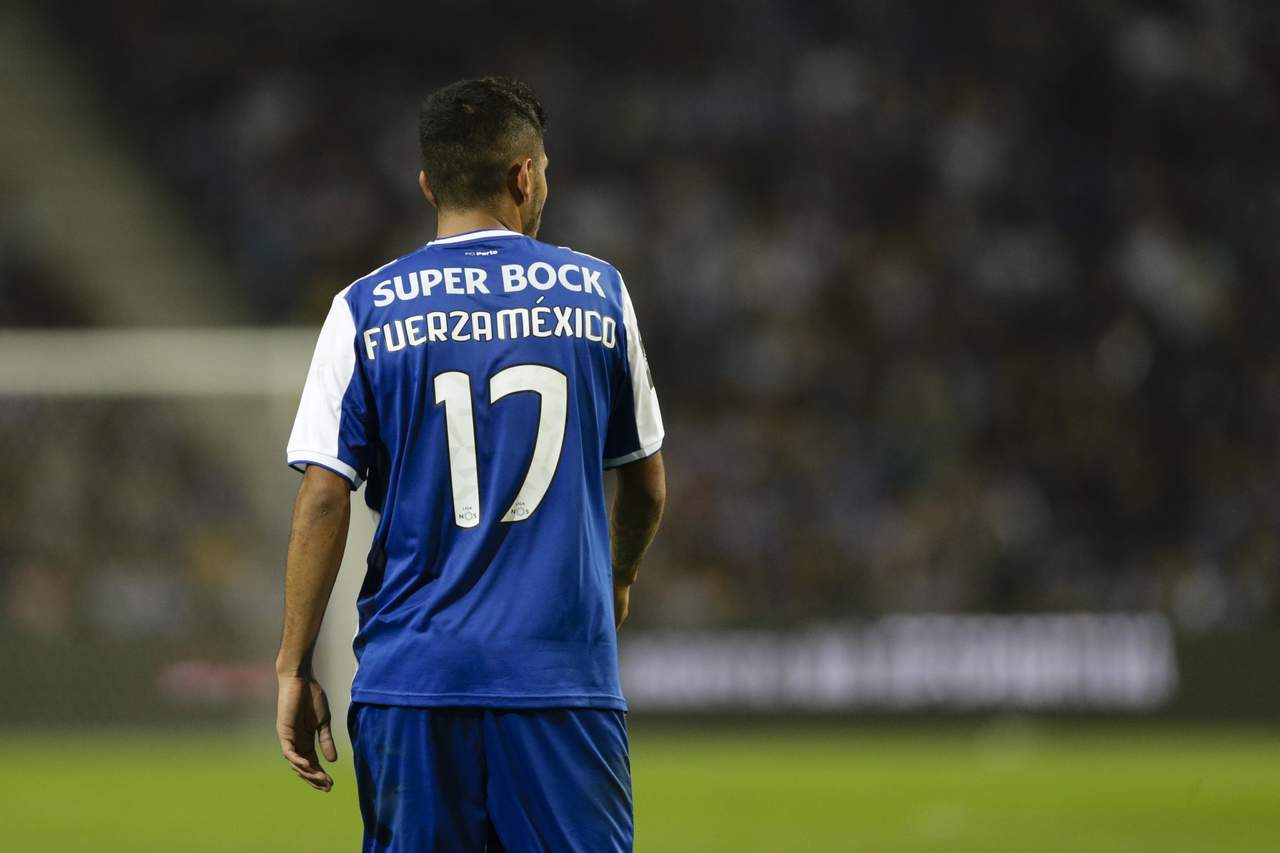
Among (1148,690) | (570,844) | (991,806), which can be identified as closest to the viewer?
(570,844)

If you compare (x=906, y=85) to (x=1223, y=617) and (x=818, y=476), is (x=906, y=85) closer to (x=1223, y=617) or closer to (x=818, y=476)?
(x=818, y=476)

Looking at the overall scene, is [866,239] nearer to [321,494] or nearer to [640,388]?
[640,388]

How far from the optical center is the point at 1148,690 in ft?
42.5

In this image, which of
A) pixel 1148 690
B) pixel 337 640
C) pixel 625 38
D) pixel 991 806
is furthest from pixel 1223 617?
pixel 625 38

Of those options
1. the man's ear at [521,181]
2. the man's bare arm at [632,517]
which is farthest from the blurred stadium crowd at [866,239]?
the man's ear at [521,181]

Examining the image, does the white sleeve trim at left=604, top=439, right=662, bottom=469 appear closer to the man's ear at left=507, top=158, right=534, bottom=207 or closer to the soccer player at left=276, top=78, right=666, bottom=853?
the soccer player at left=276, top=78, right=666, bottom=853

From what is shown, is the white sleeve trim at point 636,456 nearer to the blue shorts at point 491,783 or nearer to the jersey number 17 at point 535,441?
the jersey number 17 at point 535,441

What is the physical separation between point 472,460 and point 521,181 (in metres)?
0.50

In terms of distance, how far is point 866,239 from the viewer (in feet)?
54.6

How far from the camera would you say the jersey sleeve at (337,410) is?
3.31 m

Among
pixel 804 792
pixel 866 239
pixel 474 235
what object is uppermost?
pixel 866 239

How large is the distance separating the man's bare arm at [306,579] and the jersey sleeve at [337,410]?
1.1 inches

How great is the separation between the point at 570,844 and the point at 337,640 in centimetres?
1032

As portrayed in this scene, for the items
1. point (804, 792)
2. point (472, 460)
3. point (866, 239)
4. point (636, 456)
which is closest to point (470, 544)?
point (472, 460)
